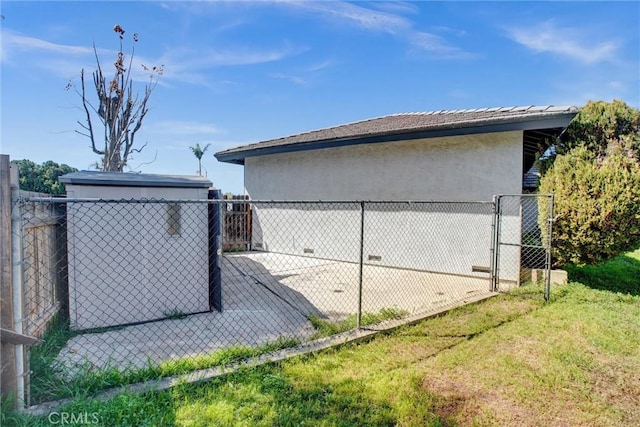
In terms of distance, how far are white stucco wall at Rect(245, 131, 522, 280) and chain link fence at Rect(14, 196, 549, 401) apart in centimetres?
8

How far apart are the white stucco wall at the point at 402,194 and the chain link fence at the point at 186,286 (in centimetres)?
8

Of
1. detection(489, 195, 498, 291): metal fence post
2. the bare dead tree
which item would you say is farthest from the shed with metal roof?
the bare dead tree

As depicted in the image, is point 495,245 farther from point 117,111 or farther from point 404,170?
point 117,111

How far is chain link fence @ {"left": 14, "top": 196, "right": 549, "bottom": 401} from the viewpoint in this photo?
10.1ft

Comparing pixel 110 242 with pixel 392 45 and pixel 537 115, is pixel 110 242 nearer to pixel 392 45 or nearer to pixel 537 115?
pixel 537 115

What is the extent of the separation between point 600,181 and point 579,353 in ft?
12.3

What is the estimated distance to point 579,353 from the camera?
11.3ft

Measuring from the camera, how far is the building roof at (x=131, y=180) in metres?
3.69

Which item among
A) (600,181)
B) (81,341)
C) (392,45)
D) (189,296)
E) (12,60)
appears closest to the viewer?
(81,341)

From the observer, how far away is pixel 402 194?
26.4ft

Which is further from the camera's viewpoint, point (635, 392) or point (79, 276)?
point (79, 276)

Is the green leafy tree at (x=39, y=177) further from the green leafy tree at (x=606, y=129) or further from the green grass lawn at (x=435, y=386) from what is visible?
the green leafy tree at (x=606, y=129)

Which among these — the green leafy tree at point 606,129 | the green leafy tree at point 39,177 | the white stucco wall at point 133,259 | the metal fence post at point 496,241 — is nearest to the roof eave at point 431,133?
the green leafy tree at point 606,129

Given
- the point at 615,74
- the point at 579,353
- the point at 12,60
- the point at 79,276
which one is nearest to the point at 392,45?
the point at 615,74
